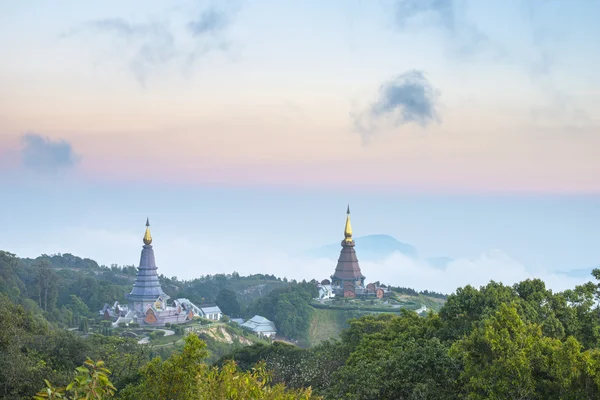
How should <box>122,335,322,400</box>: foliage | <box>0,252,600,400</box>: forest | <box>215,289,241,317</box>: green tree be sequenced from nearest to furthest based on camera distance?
<box>122,335,322,400</box>: foliage → <box>0,252,600,400</box>: forest → <box>215,289,241,317</box>: green tree

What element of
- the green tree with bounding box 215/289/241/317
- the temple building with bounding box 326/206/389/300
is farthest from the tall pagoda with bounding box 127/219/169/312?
the temple building with bounding box 326/206/389/300

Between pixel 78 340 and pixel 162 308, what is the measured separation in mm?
38324

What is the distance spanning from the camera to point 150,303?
71875 mm

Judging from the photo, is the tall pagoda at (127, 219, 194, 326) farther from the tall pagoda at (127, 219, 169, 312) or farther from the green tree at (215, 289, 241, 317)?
the green tree at (215, 289, 241, 317)

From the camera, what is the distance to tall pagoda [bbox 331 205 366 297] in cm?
7988

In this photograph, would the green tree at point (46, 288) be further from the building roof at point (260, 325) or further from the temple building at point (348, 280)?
the temple building at point (348, 280)

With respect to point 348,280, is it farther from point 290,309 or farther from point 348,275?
point 290,309

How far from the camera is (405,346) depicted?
26.1 m

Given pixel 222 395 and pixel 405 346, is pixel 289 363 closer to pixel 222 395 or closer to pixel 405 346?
pixel 405 346

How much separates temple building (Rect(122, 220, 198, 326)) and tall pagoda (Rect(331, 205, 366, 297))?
16.3 metres

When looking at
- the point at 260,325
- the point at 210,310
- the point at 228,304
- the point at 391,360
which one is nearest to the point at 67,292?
the point at 210,310

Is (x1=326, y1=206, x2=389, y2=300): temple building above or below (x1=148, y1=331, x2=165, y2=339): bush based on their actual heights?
above

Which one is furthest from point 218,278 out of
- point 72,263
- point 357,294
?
point 357,294

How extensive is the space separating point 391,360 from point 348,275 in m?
58.1
